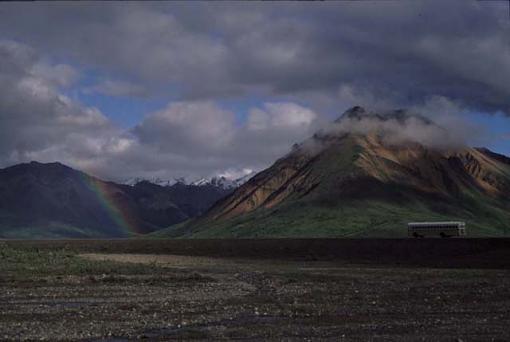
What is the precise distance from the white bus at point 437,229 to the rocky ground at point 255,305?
111 metres

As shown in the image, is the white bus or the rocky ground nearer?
the rocky ground

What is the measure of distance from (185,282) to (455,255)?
2167 inches

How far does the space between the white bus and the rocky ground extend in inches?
4372

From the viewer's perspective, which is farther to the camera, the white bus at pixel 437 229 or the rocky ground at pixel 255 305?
the white bus at pixel 437 229

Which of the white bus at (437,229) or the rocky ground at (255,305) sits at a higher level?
the white bus at (437,229)

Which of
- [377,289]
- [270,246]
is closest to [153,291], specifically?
[377,289]

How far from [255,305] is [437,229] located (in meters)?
147

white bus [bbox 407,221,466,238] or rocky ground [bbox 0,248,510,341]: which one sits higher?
white bus [bbox 407,221,466,238]

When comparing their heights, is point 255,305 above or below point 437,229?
below

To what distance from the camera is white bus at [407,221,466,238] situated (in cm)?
17700

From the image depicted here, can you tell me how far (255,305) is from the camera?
138 feet

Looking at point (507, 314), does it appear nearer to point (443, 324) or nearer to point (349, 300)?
point (443, 324)

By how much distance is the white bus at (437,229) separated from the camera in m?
177

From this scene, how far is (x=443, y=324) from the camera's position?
33406 mm
